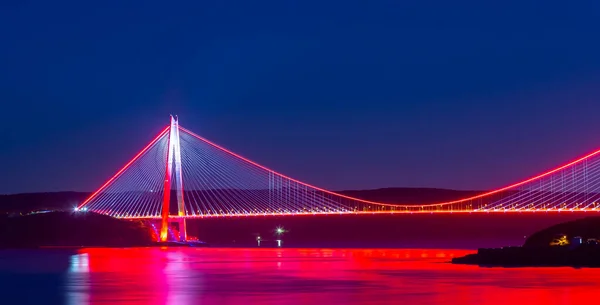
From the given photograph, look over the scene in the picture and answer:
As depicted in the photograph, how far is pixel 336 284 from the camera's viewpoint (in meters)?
36.3

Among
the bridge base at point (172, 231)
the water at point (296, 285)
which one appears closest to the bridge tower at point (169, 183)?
the bridge base at point (172, 231)

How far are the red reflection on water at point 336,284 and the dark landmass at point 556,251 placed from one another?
6.33 feet

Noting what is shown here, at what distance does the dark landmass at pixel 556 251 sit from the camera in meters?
44.0

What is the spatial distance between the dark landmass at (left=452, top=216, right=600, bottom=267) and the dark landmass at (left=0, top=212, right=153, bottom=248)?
4130 cm

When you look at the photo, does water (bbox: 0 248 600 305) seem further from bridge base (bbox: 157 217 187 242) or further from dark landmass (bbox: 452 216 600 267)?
bridge base (bbox: 157 217 187 242)

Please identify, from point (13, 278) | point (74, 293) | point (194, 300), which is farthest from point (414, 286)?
point (13, 278)

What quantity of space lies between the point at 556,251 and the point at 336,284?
1318 cm

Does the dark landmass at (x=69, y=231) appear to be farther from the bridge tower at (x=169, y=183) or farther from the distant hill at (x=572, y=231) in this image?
the distant hill at (x=572, y=231)

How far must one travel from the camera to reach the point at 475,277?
1516 inches

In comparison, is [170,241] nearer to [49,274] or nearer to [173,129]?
[173,129]

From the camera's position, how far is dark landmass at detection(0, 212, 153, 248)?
88188 millimetres

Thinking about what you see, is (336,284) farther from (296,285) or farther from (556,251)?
(556,251)

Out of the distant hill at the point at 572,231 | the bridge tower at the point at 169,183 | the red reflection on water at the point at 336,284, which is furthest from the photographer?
the bridge tower at the point at 169,183

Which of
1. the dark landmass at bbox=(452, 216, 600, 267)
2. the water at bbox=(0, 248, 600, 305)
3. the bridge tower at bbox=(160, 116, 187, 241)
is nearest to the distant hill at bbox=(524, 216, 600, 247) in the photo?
the dark landmass at bbox=(452, 216, 600, 267)
